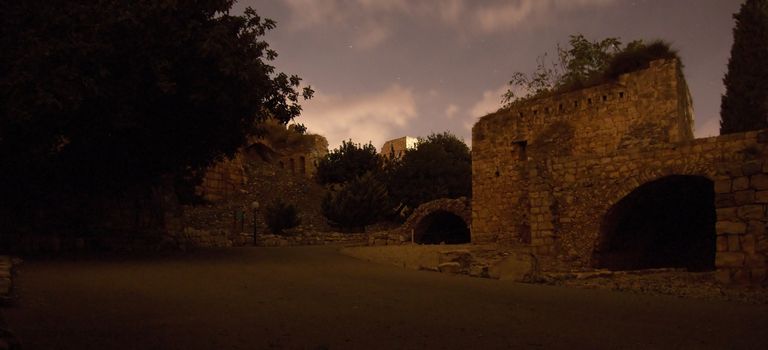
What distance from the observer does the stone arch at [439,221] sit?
→ 22.0 metres

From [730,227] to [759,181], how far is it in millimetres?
754

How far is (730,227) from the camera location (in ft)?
26.2

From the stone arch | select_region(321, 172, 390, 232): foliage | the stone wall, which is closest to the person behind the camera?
the stone wall

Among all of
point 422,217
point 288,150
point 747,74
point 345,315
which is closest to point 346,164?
point 288,150

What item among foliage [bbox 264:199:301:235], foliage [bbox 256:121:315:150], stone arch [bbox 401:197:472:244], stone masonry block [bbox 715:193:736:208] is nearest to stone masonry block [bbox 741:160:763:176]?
stone masonry block [bbox 715:193:736:208]

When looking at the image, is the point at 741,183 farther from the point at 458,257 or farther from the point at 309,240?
the point at 309,240

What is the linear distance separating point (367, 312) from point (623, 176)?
23.7ft

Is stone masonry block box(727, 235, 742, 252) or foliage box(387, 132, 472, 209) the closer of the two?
stone masonry block box(727, 235, 742, 252)

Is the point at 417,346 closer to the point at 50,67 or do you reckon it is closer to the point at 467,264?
the point at 467,264

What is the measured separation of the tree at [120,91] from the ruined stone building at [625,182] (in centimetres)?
636

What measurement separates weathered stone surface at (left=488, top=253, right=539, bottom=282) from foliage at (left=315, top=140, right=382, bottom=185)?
1074 inches

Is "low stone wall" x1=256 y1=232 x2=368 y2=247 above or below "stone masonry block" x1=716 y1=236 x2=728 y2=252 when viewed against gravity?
below

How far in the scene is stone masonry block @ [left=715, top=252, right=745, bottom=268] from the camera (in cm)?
783

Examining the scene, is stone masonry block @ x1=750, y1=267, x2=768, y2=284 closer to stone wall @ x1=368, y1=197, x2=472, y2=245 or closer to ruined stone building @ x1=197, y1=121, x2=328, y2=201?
stone wall @ x1=368, y1=197, x2=472, y2=245
